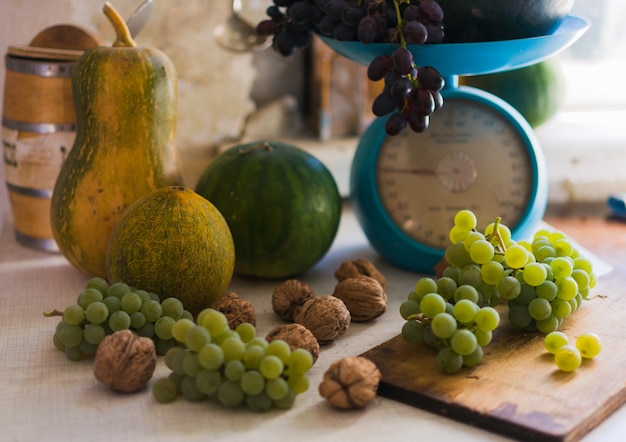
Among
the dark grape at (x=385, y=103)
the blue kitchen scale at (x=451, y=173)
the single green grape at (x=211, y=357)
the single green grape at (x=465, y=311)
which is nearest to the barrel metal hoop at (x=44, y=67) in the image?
the blue kitchen scale at (x=451, y=173)

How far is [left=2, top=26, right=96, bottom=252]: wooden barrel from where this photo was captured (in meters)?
1.28

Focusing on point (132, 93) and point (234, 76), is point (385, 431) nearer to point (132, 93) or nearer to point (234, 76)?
point (132, 93)

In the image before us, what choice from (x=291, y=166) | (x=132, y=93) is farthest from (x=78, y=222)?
(x=291, y=166)

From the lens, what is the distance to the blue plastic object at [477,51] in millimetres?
1105

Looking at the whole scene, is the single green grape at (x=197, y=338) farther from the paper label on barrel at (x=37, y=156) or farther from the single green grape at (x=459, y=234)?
the paper label on barrel at (x=37, y=156)

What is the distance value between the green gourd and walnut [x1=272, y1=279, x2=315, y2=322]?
26cm

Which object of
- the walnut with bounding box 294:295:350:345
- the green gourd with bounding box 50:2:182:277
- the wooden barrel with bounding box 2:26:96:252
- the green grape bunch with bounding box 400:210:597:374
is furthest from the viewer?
the wooden barrel with bounding box 2:26:96:252

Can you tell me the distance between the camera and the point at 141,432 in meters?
0.82

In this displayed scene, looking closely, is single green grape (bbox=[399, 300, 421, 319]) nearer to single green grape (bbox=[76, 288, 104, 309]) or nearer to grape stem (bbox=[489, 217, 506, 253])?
grape stem (bbox=[489, 217, 506, 253])

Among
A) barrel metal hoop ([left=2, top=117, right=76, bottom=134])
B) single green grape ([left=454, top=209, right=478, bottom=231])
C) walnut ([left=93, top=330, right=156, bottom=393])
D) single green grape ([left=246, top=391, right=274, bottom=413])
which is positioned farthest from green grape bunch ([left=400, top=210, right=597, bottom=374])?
barrel metal hoop ([left=2, top=117, right=76, bottom=134])

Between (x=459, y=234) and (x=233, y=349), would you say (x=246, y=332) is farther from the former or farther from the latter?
(x=459, y=234)

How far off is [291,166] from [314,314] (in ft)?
0.94

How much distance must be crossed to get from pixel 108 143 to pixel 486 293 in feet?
1.89

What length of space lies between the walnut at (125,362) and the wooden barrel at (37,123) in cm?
51
